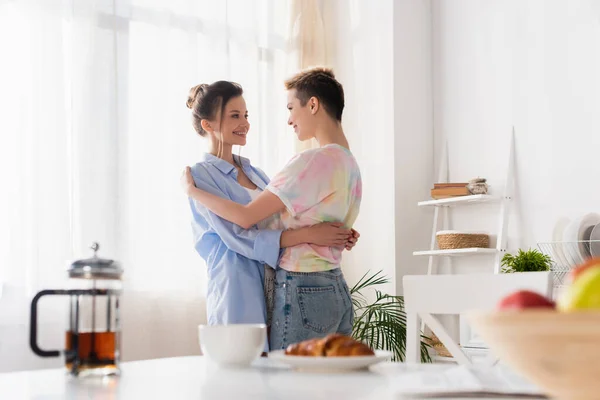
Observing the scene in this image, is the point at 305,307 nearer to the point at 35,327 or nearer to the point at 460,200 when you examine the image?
the point at 35,327

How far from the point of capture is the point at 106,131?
11.7ft

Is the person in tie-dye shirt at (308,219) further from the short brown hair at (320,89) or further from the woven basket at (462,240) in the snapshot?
the woven basket at (462,240)

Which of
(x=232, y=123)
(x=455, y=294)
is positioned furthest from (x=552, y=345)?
(x=232, y=123)

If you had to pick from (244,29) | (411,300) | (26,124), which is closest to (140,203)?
(26,124)

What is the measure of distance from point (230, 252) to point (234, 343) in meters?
1.13

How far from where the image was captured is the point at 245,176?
2.63m

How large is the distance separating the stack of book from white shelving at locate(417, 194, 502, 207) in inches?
0.9

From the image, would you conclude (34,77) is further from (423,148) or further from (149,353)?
(423,148)

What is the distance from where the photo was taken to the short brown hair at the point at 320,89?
7.86 feet

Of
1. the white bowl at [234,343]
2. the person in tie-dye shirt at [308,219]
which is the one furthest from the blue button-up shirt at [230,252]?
the white bowl at [234,343]

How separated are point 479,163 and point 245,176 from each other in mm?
1863

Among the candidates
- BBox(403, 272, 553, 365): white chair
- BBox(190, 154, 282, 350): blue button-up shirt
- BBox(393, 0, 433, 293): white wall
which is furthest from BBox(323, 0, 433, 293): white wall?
BBox(403, 272, 553, 365): white chair

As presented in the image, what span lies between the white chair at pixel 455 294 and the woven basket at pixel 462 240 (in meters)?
2.12

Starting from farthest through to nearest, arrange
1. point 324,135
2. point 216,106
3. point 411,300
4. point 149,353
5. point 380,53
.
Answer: point 380,53
point 149,353
point 216,106
point 324,135
point 411,300
